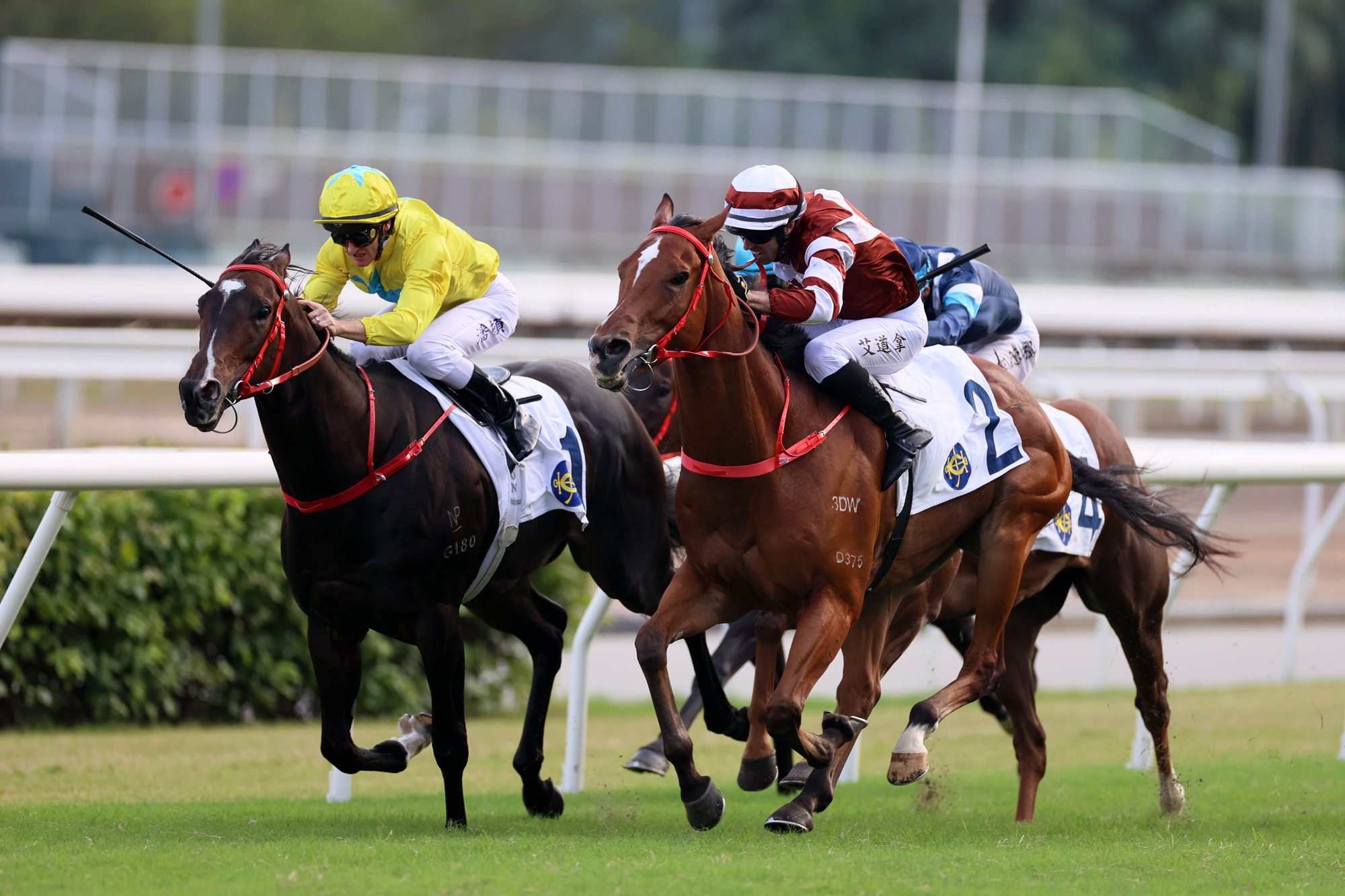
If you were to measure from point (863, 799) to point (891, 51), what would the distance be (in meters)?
37.3

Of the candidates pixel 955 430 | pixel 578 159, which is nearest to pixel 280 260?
pixel 955 430

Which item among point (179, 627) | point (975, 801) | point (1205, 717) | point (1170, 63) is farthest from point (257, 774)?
point (1170, 63)

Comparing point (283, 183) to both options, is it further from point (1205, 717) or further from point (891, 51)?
point (891, 51)

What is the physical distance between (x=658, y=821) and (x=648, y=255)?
178 centimetres

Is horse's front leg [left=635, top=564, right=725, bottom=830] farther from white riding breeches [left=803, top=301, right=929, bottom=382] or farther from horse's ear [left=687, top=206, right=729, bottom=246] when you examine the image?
horse's ear [left=687, top=206, right=729, bottom=246]

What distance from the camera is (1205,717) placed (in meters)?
7.70

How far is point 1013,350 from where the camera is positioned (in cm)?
607

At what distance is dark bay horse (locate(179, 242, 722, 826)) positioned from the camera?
440cm

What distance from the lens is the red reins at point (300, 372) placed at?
14.4 feet

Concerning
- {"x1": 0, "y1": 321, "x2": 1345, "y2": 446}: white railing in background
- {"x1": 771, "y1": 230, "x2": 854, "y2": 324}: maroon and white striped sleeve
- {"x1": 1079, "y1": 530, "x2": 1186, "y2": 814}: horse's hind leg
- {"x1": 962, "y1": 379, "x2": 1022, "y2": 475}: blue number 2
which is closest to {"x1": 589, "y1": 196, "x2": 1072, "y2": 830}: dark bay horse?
{"x1": 771, "y1": 230, "x2": 854, "y2": 324}: maroon and white striped sleeve

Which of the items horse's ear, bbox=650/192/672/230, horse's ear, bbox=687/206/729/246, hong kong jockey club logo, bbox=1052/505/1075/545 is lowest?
hong kong jockey club logo, bbox=1052/505/1075/545

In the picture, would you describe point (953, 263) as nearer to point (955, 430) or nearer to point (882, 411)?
point (955, 430)

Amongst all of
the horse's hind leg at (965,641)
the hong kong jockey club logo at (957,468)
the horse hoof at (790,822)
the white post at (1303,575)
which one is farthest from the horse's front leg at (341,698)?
the white post at (1303,575)

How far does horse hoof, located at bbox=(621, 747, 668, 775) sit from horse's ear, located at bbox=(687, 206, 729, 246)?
1.91 metres
